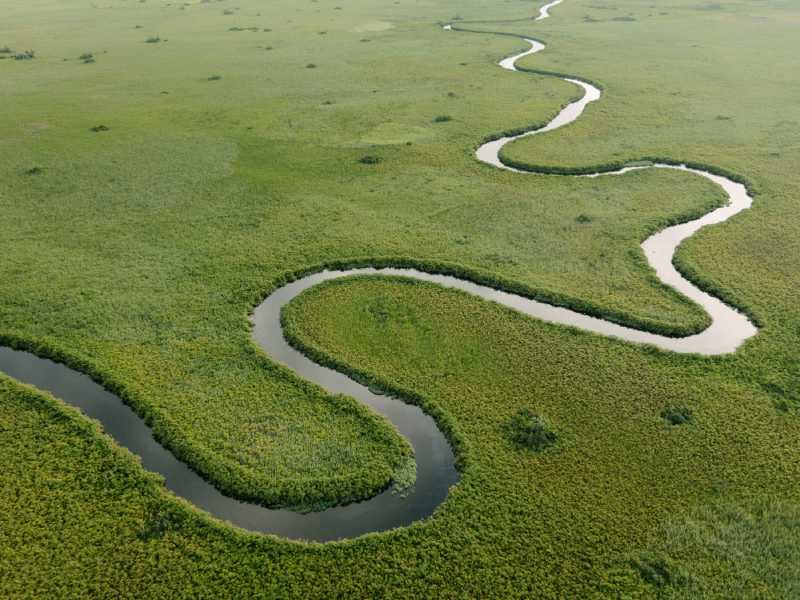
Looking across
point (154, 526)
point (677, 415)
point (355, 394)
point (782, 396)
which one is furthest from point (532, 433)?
point (154, 526)

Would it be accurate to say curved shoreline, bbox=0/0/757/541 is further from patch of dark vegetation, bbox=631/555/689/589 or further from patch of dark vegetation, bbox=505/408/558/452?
patch of dark vegetation, bbox=631/555/689/589

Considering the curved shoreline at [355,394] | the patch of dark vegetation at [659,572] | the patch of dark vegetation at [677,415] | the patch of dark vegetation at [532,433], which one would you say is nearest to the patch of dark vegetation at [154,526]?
the curved shoreline at [355,394]

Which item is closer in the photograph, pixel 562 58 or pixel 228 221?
pixel 228 221

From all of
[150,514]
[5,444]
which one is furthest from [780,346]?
[5,444]

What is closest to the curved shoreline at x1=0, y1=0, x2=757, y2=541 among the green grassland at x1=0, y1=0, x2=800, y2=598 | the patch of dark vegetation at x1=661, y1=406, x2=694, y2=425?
the green grassland at x1=0, y1=0, x2=800, y2=598

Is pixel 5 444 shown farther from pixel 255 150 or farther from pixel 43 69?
pixel 43 69

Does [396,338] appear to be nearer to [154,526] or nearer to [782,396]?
[154,526]
